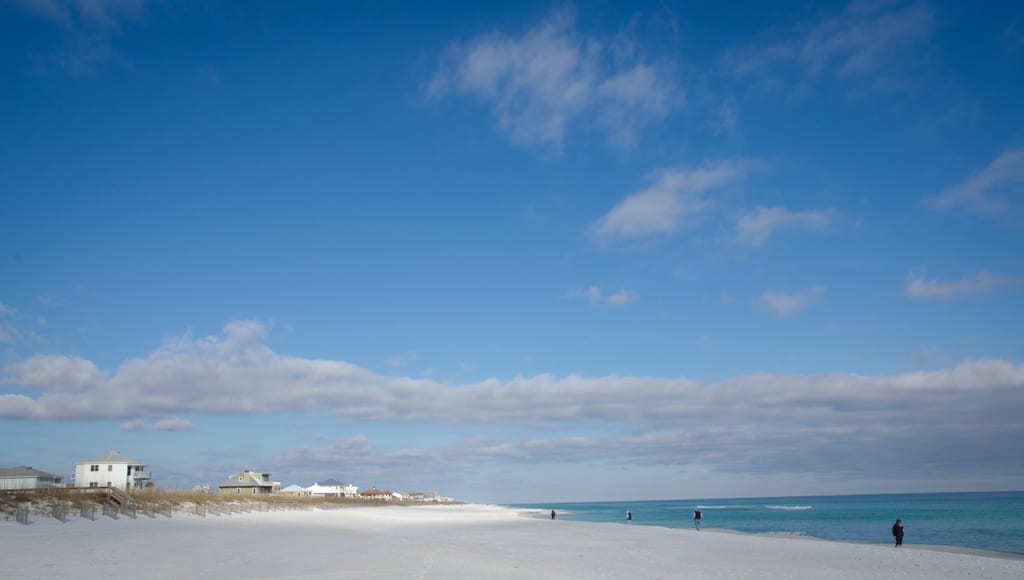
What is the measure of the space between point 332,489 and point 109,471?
5724 cm

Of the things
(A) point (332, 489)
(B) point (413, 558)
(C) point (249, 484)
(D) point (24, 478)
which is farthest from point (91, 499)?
(A) point (332, 489)

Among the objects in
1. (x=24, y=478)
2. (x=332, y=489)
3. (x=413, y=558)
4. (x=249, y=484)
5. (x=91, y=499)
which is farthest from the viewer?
(x=332, y=489)

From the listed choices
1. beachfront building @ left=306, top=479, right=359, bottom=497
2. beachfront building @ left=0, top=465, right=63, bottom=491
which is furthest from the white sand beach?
beachfront building @ left=306, top=479, right=359, bottom=497

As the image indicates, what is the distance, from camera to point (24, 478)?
65.2 m

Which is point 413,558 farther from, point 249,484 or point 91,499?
point 249,484

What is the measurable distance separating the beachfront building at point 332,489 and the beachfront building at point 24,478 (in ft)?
175

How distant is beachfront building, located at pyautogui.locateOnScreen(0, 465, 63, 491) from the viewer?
64.7 meters

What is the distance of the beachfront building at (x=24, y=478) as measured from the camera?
64688 millimetres

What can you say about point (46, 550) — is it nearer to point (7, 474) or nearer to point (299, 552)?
point (299, 552)

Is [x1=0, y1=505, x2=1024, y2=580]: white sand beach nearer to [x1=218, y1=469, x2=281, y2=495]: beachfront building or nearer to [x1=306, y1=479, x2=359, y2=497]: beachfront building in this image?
[x1=218, y1=469, x2=281, y2=495]: beachfront building

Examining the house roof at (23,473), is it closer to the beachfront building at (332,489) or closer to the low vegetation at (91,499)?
the low vegetation at (91,499)

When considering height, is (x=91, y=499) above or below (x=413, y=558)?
below

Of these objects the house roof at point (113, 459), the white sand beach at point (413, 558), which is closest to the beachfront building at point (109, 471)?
the house roof at point (113, 459)

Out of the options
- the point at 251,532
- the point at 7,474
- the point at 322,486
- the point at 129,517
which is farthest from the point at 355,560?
the point at 322,486
